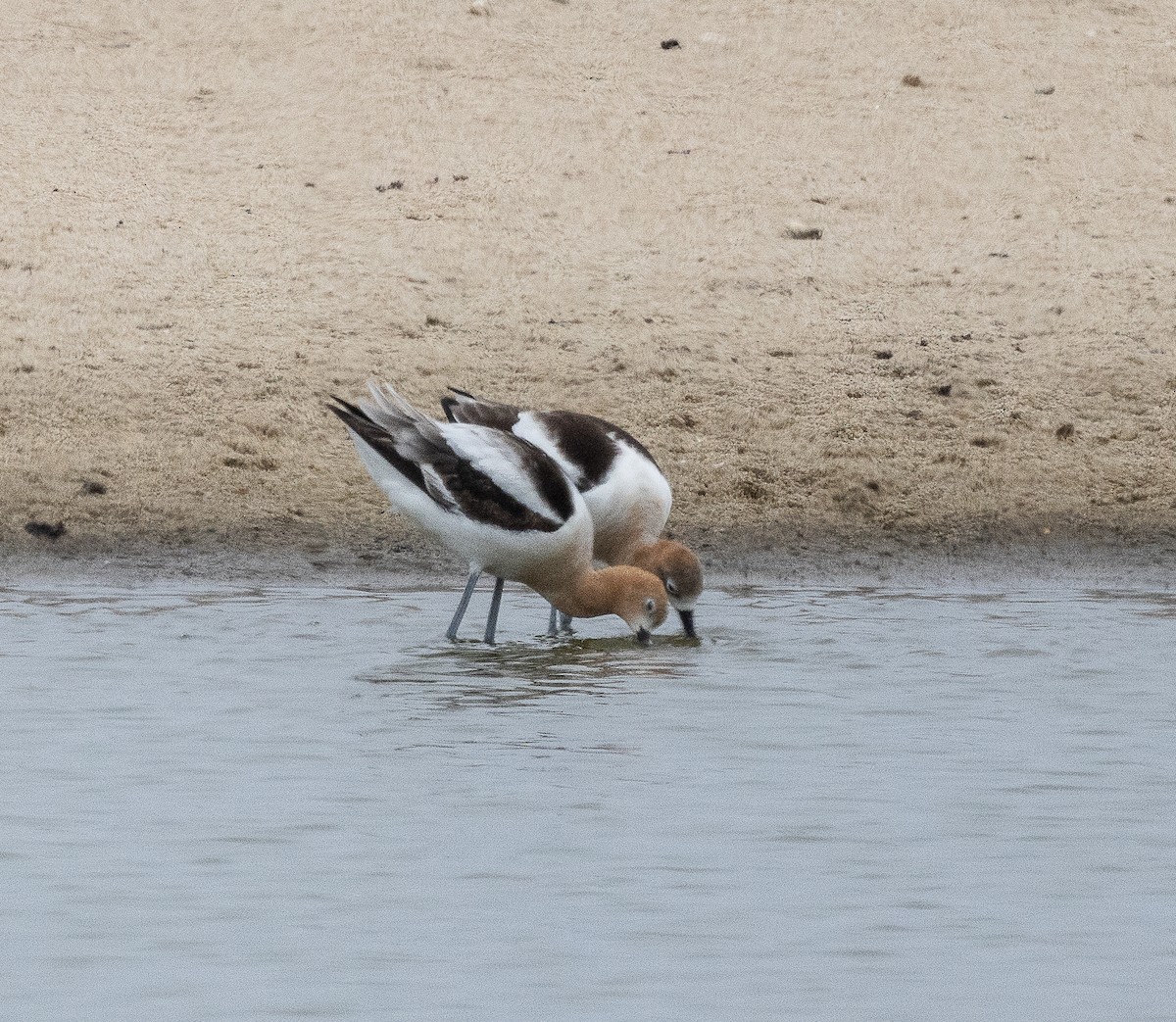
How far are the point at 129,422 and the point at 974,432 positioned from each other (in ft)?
13.1

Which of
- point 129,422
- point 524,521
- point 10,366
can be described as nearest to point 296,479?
point 129,422

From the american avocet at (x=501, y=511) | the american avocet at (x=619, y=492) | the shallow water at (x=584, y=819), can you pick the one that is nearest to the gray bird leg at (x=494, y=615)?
the american avocet at (x=501, y=511)

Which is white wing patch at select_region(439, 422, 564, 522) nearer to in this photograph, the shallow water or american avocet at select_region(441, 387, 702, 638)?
american avocet at select_region(441, 387, 702, 638)

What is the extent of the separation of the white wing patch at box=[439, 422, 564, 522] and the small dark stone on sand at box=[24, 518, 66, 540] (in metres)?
2.15

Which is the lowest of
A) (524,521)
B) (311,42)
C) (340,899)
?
(340,899)

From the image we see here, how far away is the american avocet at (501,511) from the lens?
8.34m

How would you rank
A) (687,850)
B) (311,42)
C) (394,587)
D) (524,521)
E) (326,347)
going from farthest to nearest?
(311,42) → (326,347) → (394,587) → (524,521) → (687,850)

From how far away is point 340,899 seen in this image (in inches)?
192

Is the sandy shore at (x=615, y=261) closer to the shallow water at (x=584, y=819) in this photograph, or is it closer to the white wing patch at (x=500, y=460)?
the white wing patch at (x=500, y=460)

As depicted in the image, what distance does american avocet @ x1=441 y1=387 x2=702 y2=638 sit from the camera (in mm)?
8594

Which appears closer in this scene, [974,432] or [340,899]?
[340,899]

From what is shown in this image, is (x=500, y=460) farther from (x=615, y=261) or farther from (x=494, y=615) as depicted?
(x=615, y=261)

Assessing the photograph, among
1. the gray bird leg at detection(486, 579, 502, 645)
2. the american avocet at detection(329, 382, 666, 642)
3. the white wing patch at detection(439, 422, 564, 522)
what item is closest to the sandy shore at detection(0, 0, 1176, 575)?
the gray bird leg at detection(486, 579, 502, 645)

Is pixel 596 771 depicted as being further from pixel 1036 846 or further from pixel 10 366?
pixel 10 366
